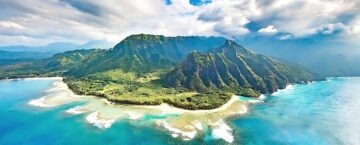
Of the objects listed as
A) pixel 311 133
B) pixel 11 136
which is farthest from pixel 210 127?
pixel 11 136

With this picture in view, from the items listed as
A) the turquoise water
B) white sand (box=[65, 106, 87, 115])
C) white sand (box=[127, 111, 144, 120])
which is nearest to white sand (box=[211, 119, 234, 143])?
the turquoise water

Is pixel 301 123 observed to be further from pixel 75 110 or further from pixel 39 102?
pixel 39 102

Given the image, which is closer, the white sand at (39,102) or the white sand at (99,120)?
the white sand at (99,120)

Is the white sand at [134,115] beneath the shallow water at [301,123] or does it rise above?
above

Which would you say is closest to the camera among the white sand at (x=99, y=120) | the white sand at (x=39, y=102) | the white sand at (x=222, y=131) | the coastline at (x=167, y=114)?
the white sand at (x=222, y=131)

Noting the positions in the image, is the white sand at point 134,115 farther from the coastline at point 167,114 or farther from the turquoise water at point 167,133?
the turquoise water at point 167,133

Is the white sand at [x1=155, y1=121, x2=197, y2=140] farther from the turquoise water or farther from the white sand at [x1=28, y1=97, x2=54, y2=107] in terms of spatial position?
the white sand at [x1=28, y1=97, x2=54, y2=107]

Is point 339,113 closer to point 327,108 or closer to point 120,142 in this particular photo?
point 327,108

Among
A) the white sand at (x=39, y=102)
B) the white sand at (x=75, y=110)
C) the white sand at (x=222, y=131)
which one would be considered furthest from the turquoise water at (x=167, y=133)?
the white sand at (x=39, y=102)

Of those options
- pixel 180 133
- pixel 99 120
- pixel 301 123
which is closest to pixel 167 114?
pixel 180 133

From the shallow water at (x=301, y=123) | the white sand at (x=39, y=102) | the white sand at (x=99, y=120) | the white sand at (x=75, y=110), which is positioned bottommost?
the shallow water at (x=301, y=123)

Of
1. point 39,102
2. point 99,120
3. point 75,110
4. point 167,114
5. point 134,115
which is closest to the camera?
point 99,120
